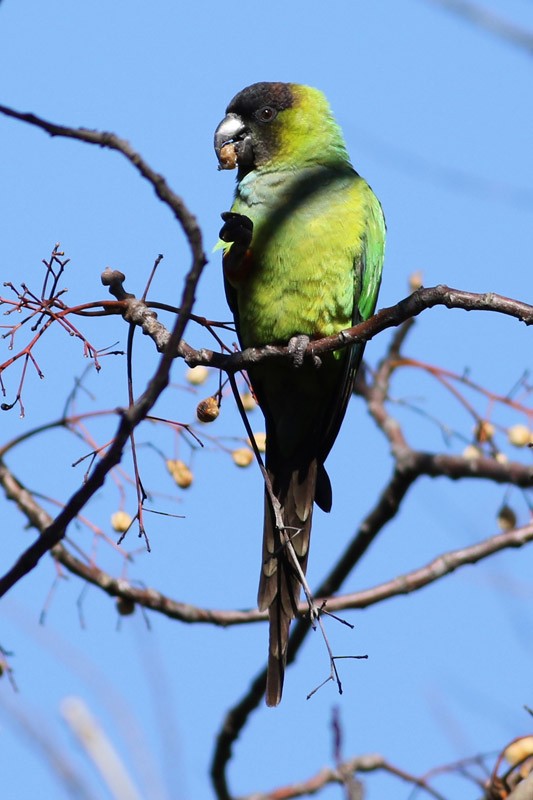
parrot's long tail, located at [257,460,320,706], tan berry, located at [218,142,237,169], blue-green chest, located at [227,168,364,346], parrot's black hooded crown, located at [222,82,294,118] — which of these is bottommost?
parrot's long tail, located at [257,460,320,706]

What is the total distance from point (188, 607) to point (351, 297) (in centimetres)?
118

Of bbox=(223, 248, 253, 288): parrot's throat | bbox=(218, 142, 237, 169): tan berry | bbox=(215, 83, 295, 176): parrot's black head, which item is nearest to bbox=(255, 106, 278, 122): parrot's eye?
bbox=(215, 83, 295, 176): parrot's black head

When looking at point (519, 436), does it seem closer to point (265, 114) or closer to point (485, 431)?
point (485, 431)

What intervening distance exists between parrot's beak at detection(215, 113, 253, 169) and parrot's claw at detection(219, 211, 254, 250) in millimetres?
874

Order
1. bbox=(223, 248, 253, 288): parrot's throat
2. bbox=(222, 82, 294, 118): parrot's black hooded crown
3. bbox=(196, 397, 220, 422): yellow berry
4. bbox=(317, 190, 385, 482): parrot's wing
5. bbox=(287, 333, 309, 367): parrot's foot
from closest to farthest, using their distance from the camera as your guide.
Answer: bbox=(196, 397, 220, 422): yellow berry < bbox=(287, 333, 309, 367): parrot's foot < bbox=(223, 248, 253, 288): parrot's throat < bbox=(317, 190, 385, 482): parrot's wing < bbox=(222, 82, 294, 118): parrot's black hooded crown

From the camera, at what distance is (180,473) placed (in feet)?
11.4

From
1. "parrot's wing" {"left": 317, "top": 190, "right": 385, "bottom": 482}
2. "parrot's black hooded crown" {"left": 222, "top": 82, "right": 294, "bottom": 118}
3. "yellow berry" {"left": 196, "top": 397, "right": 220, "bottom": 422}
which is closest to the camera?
"yellow berry" {"left": 196, "top": 397, "right": 220, "bottom": 422}

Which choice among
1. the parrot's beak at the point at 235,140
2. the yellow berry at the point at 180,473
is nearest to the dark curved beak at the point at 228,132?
the parrot's beak at the point at 235,140

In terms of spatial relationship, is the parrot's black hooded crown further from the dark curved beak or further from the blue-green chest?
the blue-green chest

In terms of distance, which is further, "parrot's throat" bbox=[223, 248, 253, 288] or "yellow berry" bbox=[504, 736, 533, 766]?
"parrot's throat" bbox=[223, 248, 253, 288]

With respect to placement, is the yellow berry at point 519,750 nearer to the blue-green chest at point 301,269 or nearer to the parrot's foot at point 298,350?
the parrot's foot at point 298,350

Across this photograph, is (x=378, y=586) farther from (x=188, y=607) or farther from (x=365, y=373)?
(x=365, y=373)

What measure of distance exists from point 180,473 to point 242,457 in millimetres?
239

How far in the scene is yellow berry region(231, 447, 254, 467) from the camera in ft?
11.7
